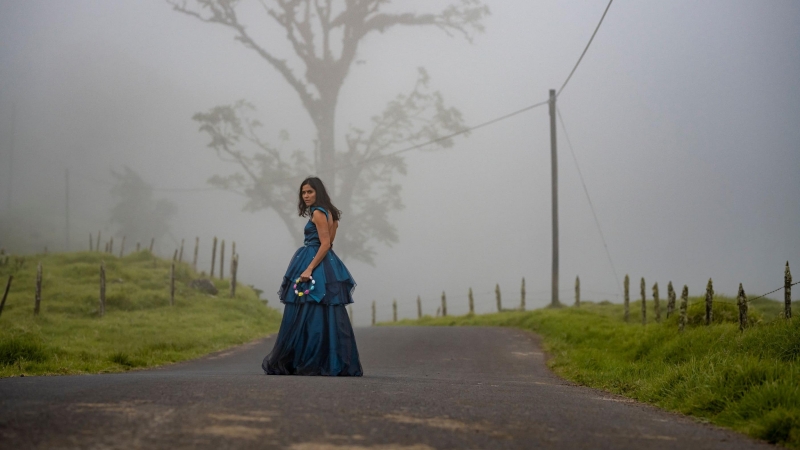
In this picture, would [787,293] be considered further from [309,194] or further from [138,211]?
[138,211]

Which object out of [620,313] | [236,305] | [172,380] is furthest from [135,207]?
[172,380]

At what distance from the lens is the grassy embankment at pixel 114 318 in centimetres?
1127

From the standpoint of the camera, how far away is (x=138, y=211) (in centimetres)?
6562

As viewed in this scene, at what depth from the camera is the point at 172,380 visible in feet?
22.6

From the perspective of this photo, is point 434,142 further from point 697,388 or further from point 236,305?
point 697,388

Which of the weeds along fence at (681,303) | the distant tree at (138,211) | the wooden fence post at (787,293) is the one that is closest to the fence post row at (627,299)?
the weeds along fence at (681,303)

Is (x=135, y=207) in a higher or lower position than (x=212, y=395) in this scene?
higher

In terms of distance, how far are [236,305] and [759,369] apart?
2064cm

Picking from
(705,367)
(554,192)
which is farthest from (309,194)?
(554,192)

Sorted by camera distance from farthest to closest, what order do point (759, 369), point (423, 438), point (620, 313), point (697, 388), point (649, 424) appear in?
point (620, 313)
point (697, 388)
point (759, 369)
point (649, 424)
point (423, 438)

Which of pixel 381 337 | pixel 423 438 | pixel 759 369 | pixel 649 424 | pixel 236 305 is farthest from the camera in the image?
pixel 236 305

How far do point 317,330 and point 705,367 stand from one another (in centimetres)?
408

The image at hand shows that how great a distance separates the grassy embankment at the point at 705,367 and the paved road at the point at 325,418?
28 centimetres

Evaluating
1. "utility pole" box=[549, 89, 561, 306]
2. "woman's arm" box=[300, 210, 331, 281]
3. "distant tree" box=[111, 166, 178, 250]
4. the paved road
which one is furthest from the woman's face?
"distant tree" box=[111, 166, 178, 250]
